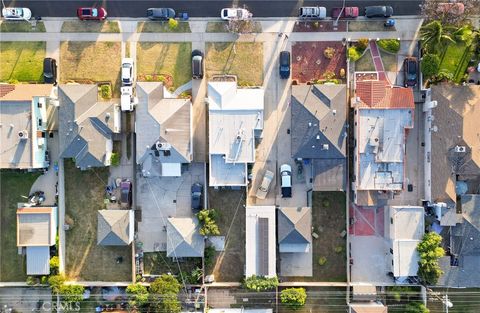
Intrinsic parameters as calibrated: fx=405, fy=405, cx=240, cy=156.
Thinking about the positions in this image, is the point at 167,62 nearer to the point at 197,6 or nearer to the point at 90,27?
the point at 197,6

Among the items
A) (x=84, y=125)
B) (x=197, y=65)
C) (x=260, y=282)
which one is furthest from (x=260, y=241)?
(x=84, y=125)

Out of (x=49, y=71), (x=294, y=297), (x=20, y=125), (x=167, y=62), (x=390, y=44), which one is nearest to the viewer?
(x=20, y=125)

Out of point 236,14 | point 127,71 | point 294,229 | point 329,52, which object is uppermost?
point 236,14

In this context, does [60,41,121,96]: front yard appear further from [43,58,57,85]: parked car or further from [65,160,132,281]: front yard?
[65,160,132,281]: front yard

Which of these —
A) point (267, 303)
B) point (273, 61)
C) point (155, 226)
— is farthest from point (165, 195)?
point (273, 61)

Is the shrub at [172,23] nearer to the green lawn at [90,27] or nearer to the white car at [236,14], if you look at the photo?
the white car at [236,14]

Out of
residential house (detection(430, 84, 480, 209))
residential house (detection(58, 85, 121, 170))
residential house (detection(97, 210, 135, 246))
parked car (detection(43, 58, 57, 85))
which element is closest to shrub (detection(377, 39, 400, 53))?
residential house (detection(430, 84, 480, 209))

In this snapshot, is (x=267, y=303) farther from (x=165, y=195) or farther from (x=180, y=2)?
(x=180, y=2)
